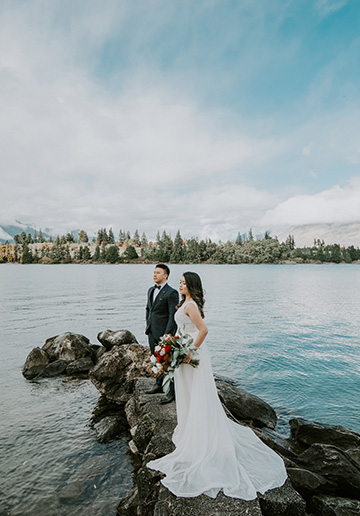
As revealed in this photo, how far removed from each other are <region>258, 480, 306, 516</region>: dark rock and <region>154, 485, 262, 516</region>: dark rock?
28 centimetres

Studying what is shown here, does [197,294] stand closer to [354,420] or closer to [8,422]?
[8,422]

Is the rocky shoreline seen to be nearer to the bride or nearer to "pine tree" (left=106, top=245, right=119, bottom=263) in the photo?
the bride

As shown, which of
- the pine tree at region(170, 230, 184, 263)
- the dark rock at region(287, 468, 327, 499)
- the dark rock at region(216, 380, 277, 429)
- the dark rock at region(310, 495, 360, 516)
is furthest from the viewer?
the pine tree at region(170, 230, 184, 263)

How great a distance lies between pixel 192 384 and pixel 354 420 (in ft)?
26.7

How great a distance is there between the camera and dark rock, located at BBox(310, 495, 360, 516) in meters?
4.80

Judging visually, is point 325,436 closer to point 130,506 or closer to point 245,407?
point 245,407

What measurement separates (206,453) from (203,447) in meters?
0.09

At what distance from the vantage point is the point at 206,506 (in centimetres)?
388

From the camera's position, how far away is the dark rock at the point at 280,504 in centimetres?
411

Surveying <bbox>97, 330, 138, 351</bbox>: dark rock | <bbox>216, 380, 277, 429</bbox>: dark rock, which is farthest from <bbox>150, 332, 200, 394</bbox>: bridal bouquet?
<bbox>97, 330, 138, 351</bbox>: dark rock

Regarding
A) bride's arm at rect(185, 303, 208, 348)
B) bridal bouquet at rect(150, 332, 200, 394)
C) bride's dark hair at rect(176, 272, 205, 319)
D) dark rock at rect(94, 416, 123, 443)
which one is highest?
bride's dark hair at rect(176, 272, 205, 319)

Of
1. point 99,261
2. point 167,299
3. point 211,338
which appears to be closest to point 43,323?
point 211,338

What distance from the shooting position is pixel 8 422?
8797 mm

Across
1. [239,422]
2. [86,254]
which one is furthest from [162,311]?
[86,254]
